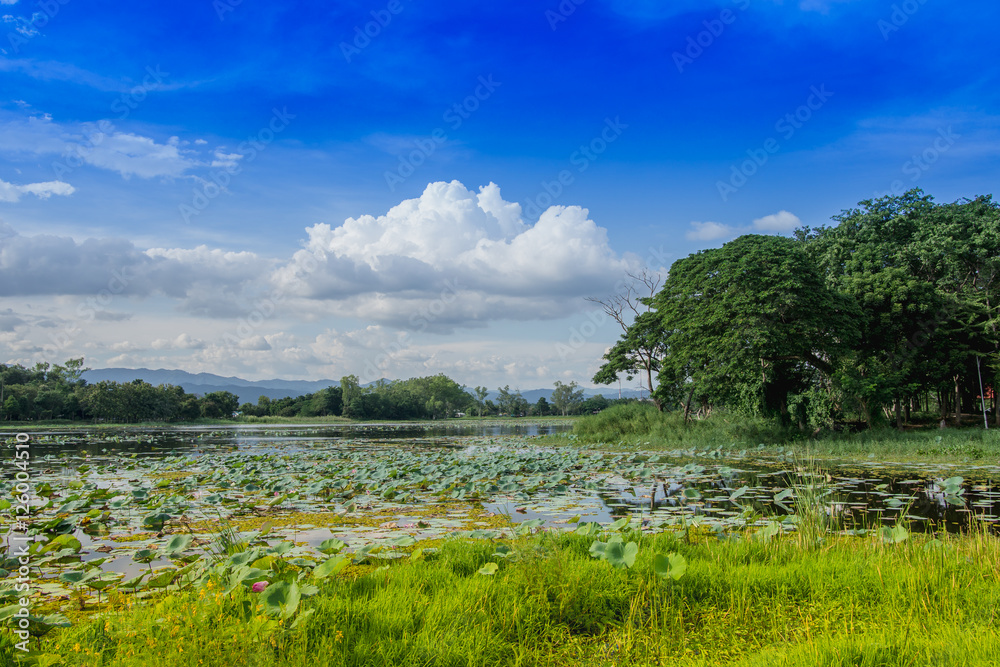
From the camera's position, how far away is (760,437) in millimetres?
21297

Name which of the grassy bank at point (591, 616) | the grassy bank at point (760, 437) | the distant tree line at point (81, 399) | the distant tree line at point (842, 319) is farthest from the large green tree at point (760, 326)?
the distant tree line at point (81, 399)

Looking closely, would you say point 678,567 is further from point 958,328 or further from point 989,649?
point 958,328

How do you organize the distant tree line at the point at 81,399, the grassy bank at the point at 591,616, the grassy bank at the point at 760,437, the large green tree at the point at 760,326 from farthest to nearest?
the distant tree line at the point at 81,399 → the large green tree at the point at 760,326 → the grassy bank at the point at 760,437 → the grassy bank at the point at 591,616

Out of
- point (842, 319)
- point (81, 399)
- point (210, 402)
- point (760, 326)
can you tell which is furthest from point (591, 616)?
point (210, 402)

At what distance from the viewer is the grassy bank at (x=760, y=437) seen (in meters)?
16.6

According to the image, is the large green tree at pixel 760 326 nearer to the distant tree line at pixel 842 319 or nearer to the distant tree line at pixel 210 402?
the distant tree line at pixel 842 319

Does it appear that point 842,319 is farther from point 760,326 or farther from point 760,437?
point 760,437

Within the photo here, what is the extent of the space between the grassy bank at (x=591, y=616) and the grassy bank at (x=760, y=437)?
8.85m

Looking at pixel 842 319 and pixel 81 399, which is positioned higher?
pixel 842 319

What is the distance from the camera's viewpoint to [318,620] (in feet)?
11.8

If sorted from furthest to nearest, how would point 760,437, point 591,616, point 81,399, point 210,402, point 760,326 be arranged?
point 210,402
point 81,399
point 760,437
point 760,326
point 591,616

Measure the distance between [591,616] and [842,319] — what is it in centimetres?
Answer: 1954

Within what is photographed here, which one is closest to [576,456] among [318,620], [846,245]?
[318,620]

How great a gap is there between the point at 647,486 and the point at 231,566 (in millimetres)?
9036
